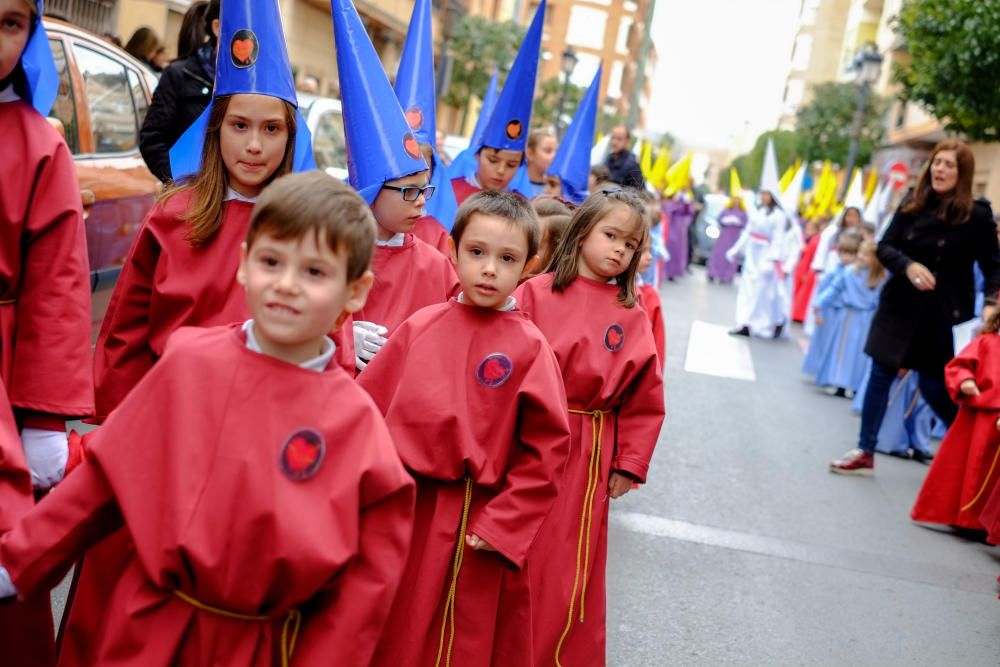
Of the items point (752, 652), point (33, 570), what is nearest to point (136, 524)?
point (33, 570)

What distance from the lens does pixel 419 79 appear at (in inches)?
223

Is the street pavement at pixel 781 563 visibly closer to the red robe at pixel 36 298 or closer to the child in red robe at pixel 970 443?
the child in red robe at pixel 970 443

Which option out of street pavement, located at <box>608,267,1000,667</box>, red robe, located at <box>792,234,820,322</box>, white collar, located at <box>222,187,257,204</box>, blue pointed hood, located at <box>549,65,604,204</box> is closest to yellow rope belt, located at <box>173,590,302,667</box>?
white collar, located at <box>222,187,257,204</box>

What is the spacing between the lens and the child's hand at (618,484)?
14.2 ft

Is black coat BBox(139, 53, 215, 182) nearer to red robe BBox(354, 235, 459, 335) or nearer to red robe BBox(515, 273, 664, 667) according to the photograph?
red robe BBox(354, 235, 459, 335)

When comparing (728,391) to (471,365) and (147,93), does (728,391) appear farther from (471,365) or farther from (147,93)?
(471,365)

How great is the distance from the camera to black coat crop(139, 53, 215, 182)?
592 cm

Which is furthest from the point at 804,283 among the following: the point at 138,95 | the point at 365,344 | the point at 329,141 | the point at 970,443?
the point at 365,344

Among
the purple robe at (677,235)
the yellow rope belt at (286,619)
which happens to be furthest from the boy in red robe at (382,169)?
the purple robe at (677,235)

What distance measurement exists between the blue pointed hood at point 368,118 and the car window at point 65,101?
2770 millimetres

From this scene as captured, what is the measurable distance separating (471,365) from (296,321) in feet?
3.68

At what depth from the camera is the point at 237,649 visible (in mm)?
2459

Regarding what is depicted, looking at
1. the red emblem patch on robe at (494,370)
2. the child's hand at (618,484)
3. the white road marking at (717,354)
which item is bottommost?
the white road marking at (717,354)

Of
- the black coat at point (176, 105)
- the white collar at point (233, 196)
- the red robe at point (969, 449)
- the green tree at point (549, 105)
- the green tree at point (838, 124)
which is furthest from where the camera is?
the green tree at point (549, 105)
